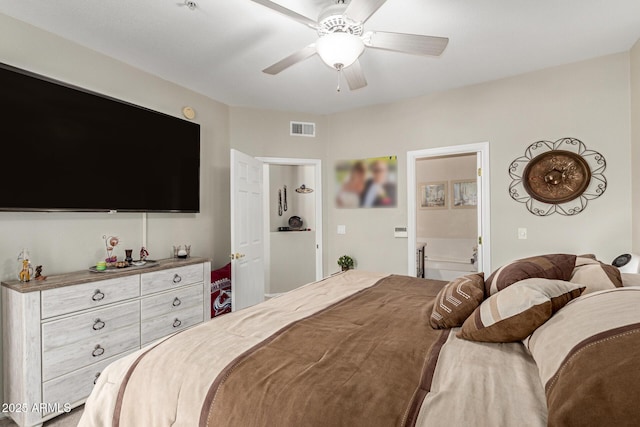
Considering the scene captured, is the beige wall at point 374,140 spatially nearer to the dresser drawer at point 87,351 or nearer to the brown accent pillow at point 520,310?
the dresser drawer at point 87,351

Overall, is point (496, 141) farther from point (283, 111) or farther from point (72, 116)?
point (72, 116)

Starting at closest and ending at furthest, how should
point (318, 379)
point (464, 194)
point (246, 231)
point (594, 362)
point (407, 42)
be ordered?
point (594, 362)
point (318, 379)
point (407, 42)
point (246, 231)
point (464, 194)

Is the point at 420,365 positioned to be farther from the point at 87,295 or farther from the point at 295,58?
the point at 87,295

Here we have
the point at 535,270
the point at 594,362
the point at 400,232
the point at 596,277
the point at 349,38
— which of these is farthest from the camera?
the point at 400,232

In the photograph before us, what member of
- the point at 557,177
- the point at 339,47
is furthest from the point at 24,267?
the point at 557,177

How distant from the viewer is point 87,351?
85.2 inches

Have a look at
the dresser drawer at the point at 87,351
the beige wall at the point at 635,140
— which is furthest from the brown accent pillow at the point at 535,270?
the dresser drawer at the point at 87,351

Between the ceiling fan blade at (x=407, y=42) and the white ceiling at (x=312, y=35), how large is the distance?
35cm

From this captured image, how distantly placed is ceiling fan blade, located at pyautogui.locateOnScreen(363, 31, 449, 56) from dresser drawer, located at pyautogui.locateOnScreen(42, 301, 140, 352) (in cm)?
257

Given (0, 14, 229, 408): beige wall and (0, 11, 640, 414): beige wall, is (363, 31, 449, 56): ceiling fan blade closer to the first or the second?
(0, 11, 640, 414): beige wall

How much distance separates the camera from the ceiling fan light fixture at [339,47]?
177 centimetres

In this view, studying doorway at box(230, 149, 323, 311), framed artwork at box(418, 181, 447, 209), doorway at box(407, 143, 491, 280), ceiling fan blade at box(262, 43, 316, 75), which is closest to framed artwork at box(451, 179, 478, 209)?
doorway at box(407, 143, 491, 280)

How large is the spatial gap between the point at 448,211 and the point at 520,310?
542 centimetres

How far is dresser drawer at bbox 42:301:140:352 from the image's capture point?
1.98 m
